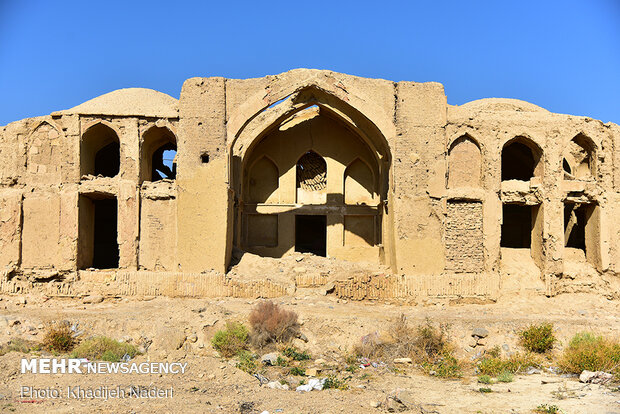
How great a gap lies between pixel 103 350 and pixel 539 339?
9.02 meters

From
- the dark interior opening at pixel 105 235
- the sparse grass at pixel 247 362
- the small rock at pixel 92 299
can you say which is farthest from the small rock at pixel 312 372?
the dark interior opening at pixel 105 235

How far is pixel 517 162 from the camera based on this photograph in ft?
58.1

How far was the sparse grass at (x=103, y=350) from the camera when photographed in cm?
1036

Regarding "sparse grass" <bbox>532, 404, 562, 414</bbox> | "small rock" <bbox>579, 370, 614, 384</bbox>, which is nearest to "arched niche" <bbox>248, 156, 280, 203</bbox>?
"small rock" <bbox>579, 370, 614, 384</bbox>

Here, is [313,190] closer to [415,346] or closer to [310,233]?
[310,233]

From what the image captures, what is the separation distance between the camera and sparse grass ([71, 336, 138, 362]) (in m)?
10.4

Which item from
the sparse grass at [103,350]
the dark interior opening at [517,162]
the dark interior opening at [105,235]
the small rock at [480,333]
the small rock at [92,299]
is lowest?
the sparse grass at [103,350]

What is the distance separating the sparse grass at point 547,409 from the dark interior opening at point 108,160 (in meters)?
15.2

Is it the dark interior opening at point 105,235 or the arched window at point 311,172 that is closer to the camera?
the arched window at point 311,172

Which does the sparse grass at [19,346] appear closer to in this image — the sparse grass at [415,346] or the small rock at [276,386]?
the small rock at [276,386]

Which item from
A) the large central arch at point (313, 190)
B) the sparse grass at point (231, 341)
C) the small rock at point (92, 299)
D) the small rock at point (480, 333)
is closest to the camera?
the sparse grass at point (231, 341)

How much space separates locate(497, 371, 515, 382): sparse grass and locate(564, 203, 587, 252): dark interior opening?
792 centimetres

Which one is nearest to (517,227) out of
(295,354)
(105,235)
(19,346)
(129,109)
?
(295,354)

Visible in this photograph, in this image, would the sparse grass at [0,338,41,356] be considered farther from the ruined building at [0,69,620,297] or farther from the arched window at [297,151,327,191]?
the arched window at [297,151,327,191]
